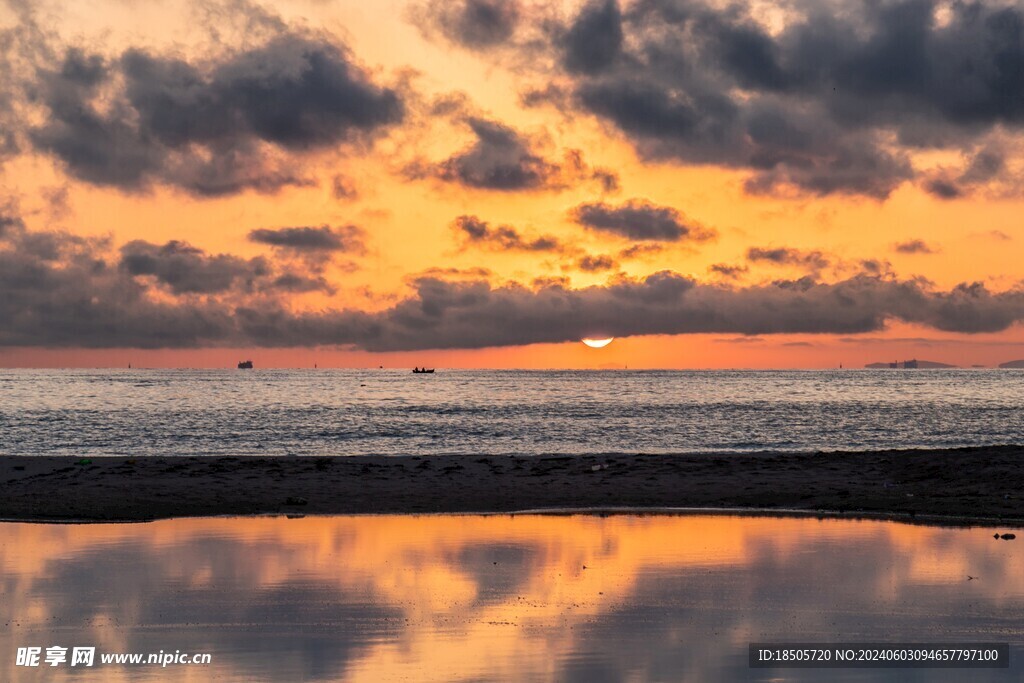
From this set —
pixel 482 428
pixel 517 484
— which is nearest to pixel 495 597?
pixel 517 484

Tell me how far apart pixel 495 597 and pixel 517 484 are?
64.0 feet

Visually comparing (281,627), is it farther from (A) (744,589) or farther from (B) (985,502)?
(B) (985,502)

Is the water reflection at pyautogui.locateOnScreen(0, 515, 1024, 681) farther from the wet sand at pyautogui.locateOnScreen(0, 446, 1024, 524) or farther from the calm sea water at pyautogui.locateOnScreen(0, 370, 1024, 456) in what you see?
the calm sea water at pyautogui.locateOnScreen(0, 370, 1024, 456)

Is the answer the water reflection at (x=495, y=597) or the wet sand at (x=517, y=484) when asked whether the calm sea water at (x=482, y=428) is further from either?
the water reflection at (x=495, y=597)

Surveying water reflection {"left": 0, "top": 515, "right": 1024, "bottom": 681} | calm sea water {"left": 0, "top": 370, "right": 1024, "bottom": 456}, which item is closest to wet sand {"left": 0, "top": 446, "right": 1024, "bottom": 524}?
water reflection {"left": 0, "top": 515, "right": 1024, "bottom": 681}

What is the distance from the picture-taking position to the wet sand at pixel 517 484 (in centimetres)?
3028

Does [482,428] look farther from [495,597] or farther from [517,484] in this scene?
[495,597]

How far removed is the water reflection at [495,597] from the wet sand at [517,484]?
4361 millimetres

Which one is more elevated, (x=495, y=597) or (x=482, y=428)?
(x=495, y=597)

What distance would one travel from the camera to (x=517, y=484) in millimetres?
36562

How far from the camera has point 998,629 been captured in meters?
14.8

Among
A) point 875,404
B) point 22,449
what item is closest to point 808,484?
point 22,449

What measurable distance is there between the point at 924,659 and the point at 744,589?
4.74 meters

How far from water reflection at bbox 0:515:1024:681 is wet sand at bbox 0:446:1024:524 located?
4361 mm
